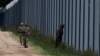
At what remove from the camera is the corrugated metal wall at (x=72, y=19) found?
16703mm

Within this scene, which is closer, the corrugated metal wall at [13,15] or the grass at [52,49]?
the grass at [52,49]

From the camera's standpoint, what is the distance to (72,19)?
65.9 ft

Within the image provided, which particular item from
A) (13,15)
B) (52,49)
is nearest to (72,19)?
(52,49)

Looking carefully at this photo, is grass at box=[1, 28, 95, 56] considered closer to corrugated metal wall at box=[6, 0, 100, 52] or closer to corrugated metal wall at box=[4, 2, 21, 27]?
corrugated metal wall at box=[6, 0, 100, 52]

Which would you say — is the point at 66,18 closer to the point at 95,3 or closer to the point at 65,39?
the point at 65,39

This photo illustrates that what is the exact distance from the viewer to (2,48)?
20859 millimetres

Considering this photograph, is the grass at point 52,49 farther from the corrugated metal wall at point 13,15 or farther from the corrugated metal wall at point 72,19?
the corrugated metal wall at point 13,15

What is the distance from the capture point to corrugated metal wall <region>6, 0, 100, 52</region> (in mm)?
16703

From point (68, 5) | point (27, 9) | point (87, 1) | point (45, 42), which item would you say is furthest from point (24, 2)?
point (87, 1)

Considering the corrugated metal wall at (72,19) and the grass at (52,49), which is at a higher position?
the corrugated metal wall at (72,19)

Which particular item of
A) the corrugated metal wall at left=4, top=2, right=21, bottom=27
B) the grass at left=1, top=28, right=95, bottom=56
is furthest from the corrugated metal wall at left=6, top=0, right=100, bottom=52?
the corrugated metal wall at left=4, top=2, right=21, bottom=27

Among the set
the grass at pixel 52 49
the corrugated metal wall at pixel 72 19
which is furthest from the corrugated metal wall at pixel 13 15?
the grass at pixel 52 49

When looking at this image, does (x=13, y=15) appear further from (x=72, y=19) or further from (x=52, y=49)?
(x=52, y=49)

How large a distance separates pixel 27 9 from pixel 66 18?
43.2 ft
